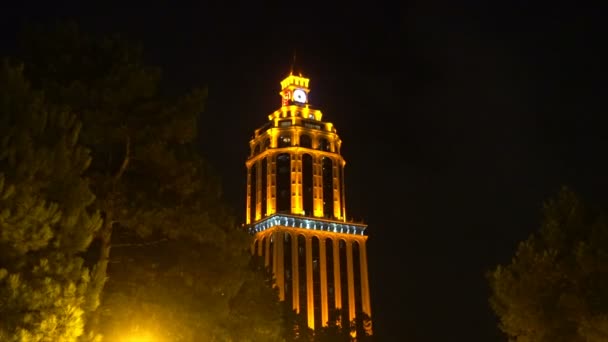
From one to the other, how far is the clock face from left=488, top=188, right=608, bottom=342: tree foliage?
65.3 meters

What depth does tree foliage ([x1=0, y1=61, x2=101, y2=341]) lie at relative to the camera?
1015 cm

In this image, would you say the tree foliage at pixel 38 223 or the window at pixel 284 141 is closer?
the tree foliage at pixel 38 223

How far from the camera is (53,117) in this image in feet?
38.9

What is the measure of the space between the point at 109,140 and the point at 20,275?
4993 mm

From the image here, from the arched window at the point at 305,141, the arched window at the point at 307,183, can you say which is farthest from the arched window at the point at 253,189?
the arched window at the point at 305,141

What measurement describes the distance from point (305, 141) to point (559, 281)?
6118 centimetres

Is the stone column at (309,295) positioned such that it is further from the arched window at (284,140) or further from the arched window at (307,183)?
the arched window at (284,140)

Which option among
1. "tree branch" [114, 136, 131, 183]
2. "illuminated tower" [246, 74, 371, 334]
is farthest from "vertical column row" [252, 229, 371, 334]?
"tree branch" [114, 136, 131, 183]

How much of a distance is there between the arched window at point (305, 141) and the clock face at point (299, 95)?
704 cm

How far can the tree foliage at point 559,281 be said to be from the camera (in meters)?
18.1

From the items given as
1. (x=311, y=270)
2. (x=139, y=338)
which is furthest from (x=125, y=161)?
(x=311, y=270)

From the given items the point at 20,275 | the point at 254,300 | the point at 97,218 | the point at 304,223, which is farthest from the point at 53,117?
the point at 304,223

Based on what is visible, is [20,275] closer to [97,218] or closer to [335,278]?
[97,218]

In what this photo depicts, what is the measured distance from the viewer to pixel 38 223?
10586mm
